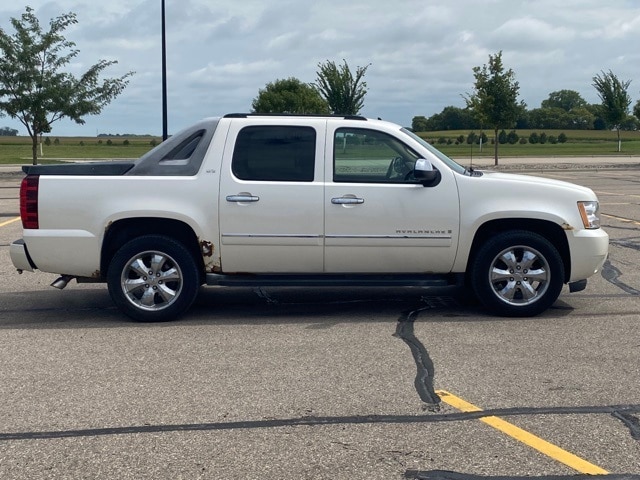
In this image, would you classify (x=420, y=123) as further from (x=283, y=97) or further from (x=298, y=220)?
(x=298, y=220)

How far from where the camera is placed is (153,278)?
7.55 metres

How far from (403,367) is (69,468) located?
2.59 metres

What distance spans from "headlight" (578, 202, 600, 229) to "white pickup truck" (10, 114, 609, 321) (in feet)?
0.05

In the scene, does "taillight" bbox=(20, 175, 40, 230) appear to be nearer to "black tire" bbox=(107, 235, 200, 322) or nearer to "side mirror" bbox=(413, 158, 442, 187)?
"black tire" bbox=(107, 235, 200, 322)

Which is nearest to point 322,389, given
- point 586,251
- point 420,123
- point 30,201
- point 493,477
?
point 493,477

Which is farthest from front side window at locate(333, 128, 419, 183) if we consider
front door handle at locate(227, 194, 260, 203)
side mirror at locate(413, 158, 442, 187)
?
front door handle at locate(227, 194, 260, 203)

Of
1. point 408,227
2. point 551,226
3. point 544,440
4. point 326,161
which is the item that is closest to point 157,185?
point 326,161

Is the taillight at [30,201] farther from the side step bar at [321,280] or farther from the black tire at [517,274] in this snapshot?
the black tire at [517,274]

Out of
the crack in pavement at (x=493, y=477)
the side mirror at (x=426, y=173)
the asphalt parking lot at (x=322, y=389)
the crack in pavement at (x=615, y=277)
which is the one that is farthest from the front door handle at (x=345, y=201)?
the crack in pavement at (x=493, y=477)

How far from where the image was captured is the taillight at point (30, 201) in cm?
742

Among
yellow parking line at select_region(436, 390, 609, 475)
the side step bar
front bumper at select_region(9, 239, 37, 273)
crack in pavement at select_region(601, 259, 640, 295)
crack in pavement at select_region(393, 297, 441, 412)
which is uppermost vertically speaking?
front bumper at select_region(9, 239, 37, 273)

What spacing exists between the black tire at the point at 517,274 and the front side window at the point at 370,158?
0.99 metres

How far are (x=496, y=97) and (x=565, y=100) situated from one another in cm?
11883

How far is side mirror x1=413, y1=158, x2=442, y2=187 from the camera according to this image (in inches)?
291
